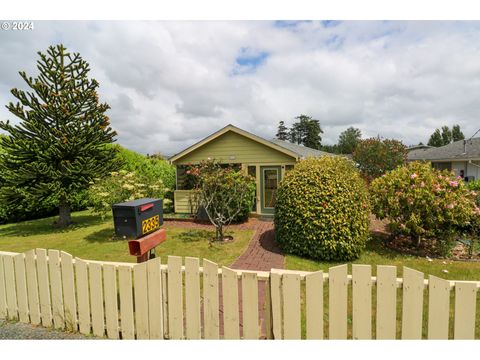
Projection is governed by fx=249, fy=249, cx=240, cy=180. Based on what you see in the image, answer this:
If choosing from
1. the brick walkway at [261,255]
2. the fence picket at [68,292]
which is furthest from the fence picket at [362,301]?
the fence picket at [68,292]

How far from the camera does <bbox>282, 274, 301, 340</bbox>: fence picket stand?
2592 mm

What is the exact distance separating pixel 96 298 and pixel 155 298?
2.63 feet

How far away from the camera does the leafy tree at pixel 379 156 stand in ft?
56.5

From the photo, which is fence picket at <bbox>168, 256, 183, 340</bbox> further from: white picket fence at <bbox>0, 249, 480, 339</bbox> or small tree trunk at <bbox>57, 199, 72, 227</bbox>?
small tree trunk at <bbox>57, 199, 72, 227</bbox>

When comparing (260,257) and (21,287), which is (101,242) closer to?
(21,287)

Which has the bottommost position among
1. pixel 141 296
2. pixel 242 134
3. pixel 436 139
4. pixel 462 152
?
pixel 141 296

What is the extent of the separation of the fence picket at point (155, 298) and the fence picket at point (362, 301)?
212 cm

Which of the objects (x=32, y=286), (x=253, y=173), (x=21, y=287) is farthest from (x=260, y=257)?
(x=253, y=173)

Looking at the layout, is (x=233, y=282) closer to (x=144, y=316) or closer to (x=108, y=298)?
(x=144, y=316)

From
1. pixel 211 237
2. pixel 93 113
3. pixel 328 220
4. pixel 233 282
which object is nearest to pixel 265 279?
pixel 233 282

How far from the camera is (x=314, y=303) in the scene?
8.52 ft

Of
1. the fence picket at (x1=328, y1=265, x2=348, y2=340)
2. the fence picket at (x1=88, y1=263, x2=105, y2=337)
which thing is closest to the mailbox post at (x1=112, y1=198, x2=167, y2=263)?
the fence picket at (x1=88, y1=263, x2=105, y2=337)

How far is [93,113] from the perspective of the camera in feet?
34.5
